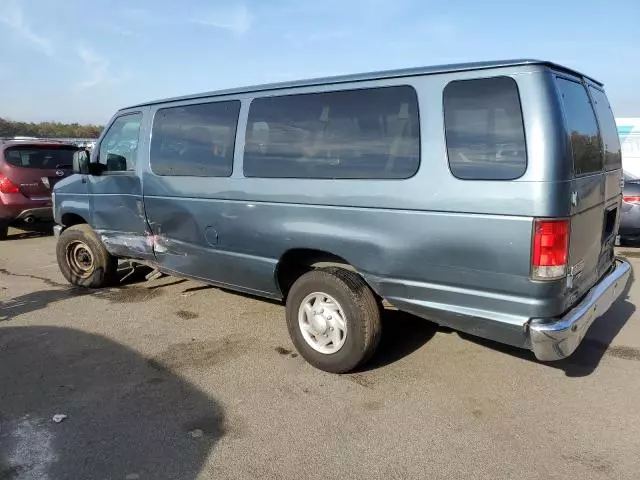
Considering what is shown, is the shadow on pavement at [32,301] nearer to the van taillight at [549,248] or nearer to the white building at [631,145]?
the van taillight at [549,248]

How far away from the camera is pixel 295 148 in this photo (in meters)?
3.99

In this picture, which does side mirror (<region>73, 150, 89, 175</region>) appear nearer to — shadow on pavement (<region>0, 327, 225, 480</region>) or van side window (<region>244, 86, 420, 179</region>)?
shadow on pavement (<region>0, 327, 225, 480</region>)

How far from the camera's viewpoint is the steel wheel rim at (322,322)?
3.88 metres

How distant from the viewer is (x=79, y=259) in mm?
6344

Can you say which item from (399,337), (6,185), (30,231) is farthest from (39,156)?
(399,337)

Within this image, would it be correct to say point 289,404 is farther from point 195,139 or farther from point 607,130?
point 607,130

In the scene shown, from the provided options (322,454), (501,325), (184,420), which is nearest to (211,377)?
(184,420)

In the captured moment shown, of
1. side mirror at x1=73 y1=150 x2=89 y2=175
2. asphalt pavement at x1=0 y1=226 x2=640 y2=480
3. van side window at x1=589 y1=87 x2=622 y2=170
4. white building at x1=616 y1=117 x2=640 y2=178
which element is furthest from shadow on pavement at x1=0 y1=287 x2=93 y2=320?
white building at x1=616 y1=117 x2=640 y2=178

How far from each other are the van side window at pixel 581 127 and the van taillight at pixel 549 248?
398 millimetres

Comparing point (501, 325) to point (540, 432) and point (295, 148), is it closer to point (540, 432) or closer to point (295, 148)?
point (540, 432)

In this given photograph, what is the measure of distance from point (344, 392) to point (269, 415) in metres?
0.57

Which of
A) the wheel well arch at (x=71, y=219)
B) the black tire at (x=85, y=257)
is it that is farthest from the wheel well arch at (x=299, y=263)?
the wheel well arch at (x=71, y=219)

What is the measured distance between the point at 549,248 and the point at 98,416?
2.91 meters

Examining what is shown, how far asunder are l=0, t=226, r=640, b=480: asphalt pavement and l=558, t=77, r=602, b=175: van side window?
1532 mm
